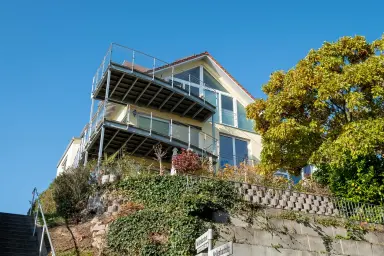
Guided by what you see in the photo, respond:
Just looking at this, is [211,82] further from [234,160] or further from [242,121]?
[234,160]

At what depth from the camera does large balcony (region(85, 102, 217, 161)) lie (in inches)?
829

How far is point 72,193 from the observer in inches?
631

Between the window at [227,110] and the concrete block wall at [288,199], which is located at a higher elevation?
the window at [227,110]

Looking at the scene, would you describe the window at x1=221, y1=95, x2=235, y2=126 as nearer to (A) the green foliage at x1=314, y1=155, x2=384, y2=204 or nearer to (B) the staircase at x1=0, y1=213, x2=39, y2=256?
(A) the green foliage at x1=314, y1=155, x2=384, y2=204

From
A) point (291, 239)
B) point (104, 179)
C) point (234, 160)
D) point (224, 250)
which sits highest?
point (234, 160)

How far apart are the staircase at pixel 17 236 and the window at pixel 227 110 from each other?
13.3m

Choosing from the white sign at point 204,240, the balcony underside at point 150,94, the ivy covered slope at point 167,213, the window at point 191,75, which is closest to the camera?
the white sign at point 204,240

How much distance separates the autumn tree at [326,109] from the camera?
627 inches

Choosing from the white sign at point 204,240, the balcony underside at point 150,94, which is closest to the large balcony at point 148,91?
the balcony underside at point 150,94

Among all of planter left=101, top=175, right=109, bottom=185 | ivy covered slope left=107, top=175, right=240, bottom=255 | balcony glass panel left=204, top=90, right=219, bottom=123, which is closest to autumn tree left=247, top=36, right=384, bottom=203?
ivy covered slope left=107, top=175, right=240, bottom=255

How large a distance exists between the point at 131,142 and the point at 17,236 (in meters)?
8.63

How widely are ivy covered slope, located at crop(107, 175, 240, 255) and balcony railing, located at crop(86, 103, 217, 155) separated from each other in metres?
6.32

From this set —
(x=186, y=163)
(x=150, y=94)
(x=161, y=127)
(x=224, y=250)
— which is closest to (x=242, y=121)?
(x=150, y=94)

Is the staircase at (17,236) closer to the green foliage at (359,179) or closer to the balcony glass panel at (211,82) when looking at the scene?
the green foliage at (359,179)
